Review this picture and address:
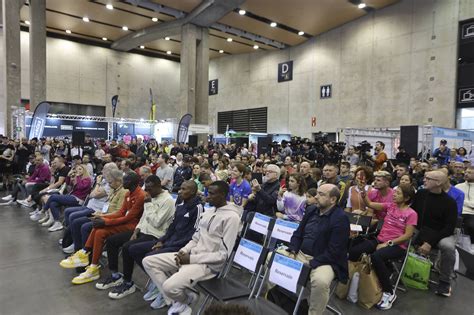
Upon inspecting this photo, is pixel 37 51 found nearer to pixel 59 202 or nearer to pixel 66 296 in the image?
pixel 59 202

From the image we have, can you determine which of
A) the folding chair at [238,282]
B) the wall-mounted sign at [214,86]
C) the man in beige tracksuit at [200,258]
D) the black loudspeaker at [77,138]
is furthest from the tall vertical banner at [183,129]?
the folding chair at [238,282]

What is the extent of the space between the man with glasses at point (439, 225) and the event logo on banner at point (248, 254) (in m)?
2.00

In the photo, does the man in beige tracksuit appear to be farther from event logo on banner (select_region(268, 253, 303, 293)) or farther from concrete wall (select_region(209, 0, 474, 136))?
concrete wall (select_region(209, 0, 474, 136))

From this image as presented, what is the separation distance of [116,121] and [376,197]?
16.5m

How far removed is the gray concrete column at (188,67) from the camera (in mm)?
18688

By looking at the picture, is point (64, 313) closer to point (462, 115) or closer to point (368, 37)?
point (462, 115)

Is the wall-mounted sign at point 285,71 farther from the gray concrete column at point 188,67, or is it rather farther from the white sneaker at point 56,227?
the white sneaker at point 56,227

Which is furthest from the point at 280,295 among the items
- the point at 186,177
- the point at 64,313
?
the point at 186,177

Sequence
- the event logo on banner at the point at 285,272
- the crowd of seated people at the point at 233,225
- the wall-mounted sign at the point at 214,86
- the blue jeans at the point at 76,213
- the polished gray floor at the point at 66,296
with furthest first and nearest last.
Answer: the wall-mounted sign at the point at 214,86, the blue jeans at the point at 76,213, the polished gray floor at the point at 66,296, the crowd of seated people at the point at 233,225, the event logo on banner at the point at 285,272

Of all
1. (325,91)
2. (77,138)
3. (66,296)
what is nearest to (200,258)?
(66,296)

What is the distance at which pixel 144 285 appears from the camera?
139 inches

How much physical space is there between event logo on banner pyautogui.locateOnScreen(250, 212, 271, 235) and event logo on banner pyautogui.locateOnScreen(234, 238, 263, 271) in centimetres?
75

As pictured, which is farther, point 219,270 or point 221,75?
point 221,75

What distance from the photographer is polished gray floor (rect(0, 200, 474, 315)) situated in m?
3.02
